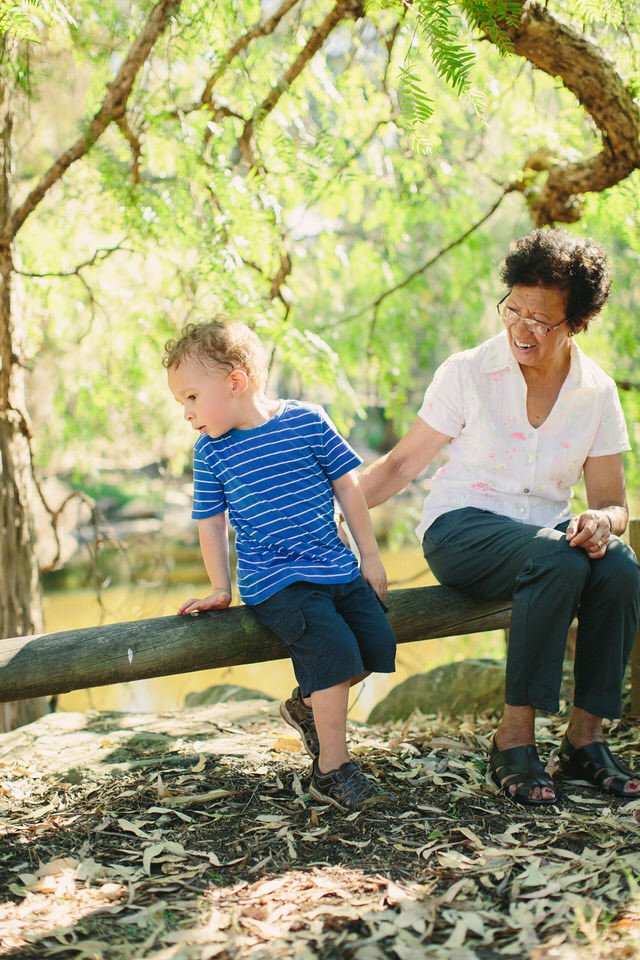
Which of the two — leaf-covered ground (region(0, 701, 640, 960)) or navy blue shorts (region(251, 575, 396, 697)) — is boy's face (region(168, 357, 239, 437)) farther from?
leaf-covered ground (region(0, 701, 640, 960))

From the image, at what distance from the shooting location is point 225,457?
249 centimetres

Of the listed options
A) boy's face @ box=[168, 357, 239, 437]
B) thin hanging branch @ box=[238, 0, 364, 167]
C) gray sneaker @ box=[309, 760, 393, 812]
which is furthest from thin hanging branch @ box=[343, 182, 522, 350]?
gray sneaker @ box=[309, 760, 393, 812]

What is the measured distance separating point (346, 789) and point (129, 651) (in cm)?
69

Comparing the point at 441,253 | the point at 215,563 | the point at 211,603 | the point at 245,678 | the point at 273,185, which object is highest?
the point at 273,185

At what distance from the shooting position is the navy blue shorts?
91.2 inches

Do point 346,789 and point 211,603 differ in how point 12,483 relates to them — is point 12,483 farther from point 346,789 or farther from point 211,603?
point 346,789

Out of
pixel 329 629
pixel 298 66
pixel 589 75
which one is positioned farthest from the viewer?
pixel 298 66

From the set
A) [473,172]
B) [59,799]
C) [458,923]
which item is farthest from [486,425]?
[473,172]

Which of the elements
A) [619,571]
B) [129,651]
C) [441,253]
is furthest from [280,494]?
[441,253]

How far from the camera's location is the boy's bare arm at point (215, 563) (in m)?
2.47

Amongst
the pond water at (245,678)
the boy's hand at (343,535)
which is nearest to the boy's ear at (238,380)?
the boy's hand at (343,535)

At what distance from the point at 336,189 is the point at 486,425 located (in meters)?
2.22

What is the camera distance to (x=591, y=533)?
2395 mm

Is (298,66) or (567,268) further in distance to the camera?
(298,66)
